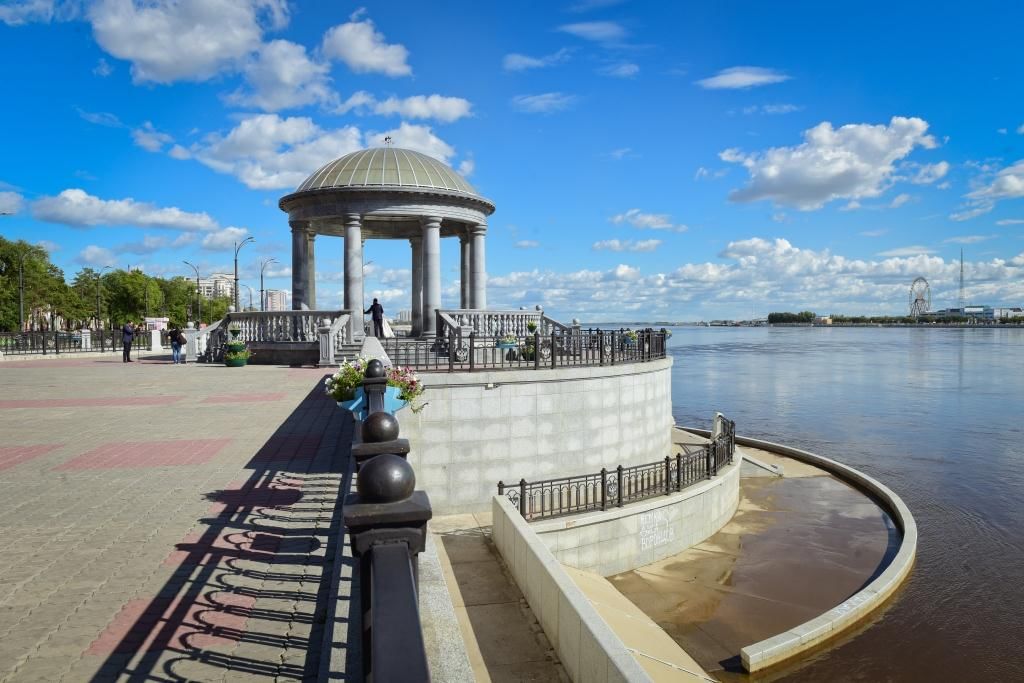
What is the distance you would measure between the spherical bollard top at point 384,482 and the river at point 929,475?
39.1 ft

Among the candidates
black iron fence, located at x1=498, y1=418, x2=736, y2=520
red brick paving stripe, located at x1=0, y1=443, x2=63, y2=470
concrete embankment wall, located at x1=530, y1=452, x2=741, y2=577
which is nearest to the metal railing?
black iron fence, located at x1=498, y1=418, x2=736, y2=520

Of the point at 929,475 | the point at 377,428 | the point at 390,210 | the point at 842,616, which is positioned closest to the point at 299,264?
the point at 390,210

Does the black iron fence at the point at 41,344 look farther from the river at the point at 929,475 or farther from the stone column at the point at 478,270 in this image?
the river at the point at 929,475

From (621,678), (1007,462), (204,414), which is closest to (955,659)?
(621,678)

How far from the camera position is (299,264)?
29141mm

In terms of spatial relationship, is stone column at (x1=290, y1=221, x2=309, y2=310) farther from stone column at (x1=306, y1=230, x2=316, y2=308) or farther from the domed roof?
the domed roof

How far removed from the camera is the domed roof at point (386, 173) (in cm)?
2633

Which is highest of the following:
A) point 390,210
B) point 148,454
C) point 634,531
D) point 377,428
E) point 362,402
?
point 390,210

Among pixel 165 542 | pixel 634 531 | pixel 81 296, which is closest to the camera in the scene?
pixel 165 542

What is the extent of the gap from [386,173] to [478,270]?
564cm

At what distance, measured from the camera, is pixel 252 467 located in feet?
39.1

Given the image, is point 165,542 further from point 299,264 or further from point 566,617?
point 299,264

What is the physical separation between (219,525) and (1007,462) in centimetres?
3754

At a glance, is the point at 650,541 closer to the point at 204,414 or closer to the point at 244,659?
the point at 244,659
